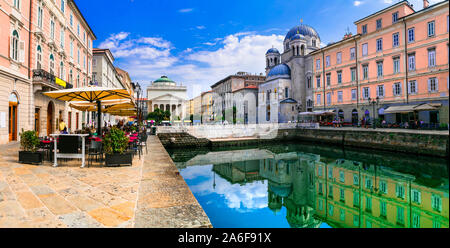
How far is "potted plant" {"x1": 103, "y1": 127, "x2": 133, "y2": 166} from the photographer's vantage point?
6483 millimetres

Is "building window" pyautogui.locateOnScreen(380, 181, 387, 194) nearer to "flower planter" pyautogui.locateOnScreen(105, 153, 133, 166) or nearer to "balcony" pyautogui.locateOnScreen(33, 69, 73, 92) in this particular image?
"flower planter" pyautogui.locateOnScreen(105, 153, 133, 166)

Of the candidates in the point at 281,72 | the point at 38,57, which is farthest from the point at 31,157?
the point at 281,72

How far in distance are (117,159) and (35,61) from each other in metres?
13.1

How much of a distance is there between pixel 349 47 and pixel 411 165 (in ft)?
67.6

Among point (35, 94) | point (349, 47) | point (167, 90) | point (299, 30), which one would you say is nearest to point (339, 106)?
point (349, 47)

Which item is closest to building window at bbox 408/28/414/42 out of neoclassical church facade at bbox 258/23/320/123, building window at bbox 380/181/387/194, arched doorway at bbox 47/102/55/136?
building window at bbox 380/181/387/194

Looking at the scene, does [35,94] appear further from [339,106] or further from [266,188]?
[339,106]

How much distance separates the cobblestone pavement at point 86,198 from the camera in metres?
2.87

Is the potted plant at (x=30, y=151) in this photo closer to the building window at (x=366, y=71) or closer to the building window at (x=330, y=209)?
the building window at (x=330, y=209)

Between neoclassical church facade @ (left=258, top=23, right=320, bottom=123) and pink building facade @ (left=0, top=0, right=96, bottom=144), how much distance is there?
1274 inches

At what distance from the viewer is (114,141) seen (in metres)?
6.49

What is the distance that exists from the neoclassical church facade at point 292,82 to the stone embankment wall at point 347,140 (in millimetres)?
11514

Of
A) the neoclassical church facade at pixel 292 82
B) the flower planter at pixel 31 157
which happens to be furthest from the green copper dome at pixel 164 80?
the flower planter at pixel 31 157

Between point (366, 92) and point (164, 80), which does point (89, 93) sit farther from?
point (164, 80)
